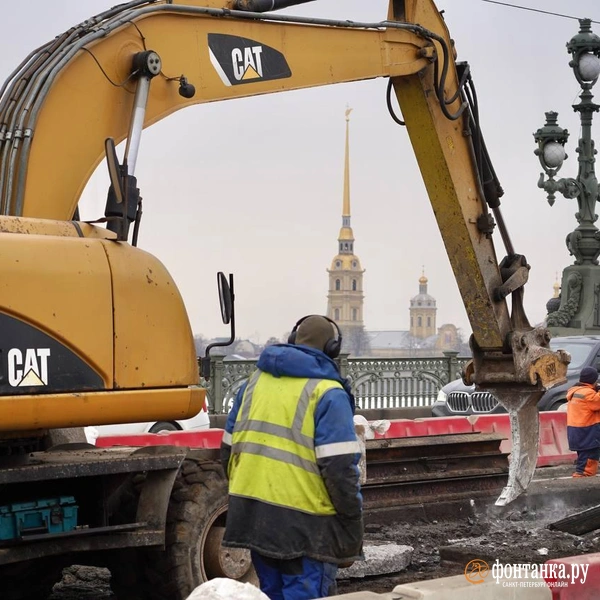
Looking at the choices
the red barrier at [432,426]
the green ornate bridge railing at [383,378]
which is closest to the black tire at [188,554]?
the red barrier at [432,426]

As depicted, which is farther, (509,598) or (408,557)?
(408,557)

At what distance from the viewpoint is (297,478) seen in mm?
6043

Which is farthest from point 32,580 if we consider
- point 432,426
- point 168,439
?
point 432,426

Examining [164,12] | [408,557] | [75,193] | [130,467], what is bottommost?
[408,557]

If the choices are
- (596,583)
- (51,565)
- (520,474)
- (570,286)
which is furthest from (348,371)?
(596,583)

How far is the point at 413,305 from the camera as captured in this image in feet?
534

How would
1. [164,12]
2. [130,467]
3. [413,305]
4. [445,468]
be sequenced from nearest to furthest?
[130,467]
[164,12]
[445,468]
[413,305]

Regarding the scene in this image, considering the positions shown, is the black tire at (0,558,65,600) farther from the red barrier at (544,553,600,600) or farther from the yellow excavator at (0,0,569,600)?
the red barrier at (544,553,600,600)

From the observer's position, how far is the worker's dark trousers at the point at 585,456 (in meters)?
14.8

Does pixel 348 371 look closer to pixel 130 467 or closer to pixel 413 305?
pixel 130 467

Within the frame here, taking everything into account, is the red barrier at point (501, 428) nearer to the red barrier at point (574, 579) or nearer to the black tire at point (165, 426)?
the black tire at point (165, 426)

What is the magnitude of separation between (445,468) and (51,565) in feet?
18.3

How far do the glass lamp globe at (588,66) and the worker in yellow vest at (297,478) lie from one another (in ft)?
68.8

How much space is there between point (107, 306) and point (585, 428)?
29.7 ft
